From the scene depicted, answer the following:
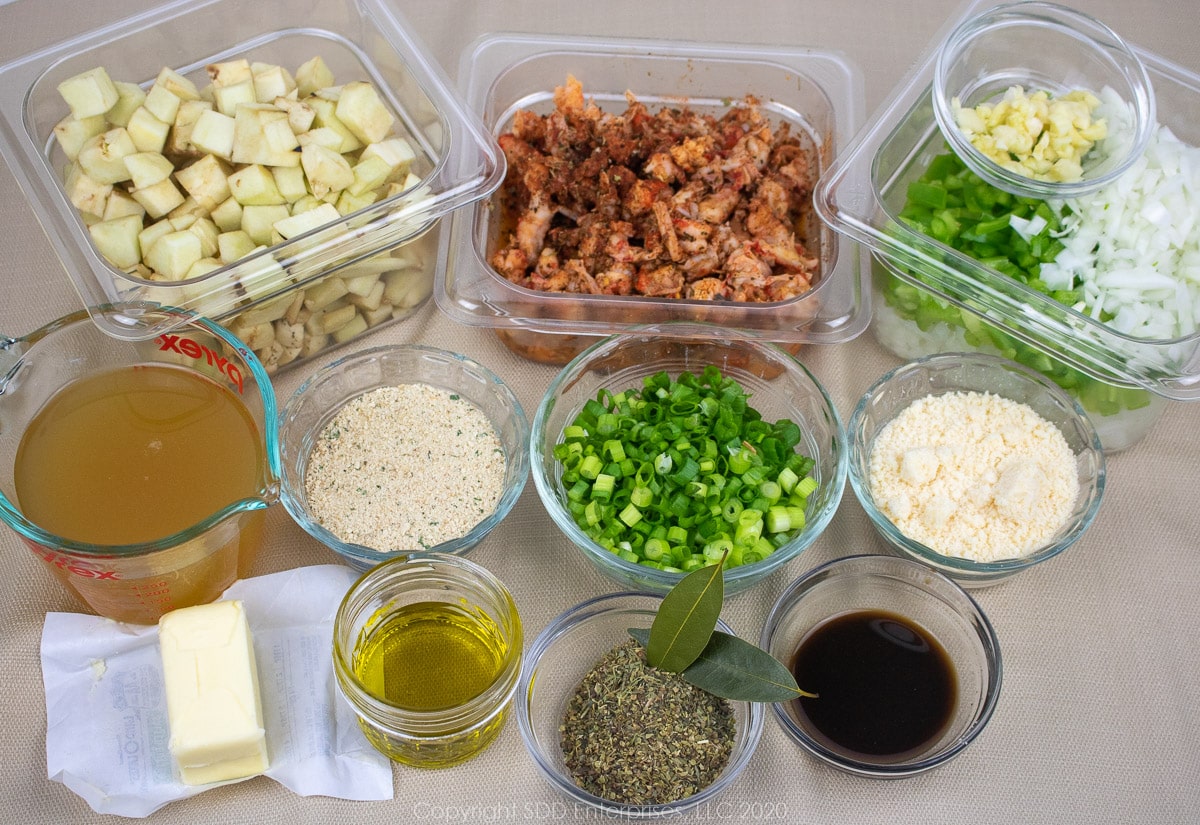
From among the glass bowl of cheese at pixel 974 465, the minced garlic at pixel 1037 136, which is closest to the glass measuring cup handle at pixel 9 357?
the glass bowl of cheese at pixel 974 465

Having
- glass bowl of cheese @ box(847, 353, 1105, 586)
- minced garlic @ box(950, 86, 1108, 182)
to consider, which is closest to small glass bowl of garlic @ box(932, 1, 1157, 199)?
minced garlic @ box(950, 86, 1108, 182)

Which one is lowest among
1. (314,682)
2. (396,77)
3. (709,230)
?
(314,682)

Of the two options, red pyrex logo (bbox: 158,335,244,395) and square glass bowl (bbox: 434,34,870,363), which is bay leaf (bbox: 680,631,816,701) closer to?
square glass bowl (bbox: 434,34,870,363)

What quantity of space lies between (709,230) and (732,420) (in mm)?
433

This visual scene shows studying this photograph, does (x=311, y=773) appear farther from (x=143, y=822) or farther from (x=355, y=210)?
(x=355, y=210)

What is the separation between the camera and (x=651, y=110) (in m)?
2.46

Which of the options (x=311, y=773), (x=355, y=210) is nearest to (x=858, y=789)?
(x=311, y=773)

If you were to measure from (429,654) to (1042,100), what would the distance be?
148 cm

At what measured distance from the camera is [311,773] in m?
1.77

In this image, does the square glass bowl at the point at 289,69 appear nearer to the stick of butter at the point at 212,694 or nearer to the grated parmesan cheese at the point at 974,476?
the stick of butter at the point at 212,694

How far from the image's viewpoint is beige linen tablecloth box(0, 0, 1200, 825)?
1.79 m

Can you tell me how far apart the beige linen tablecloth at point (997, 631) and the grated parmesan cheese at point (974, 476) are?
0.16 metres

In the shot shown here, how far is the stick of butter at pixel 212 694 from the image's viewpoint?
5.41 ft

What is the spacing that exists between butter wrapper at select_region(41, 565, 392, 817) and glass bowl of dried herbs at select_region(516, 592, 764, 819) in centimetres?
29
